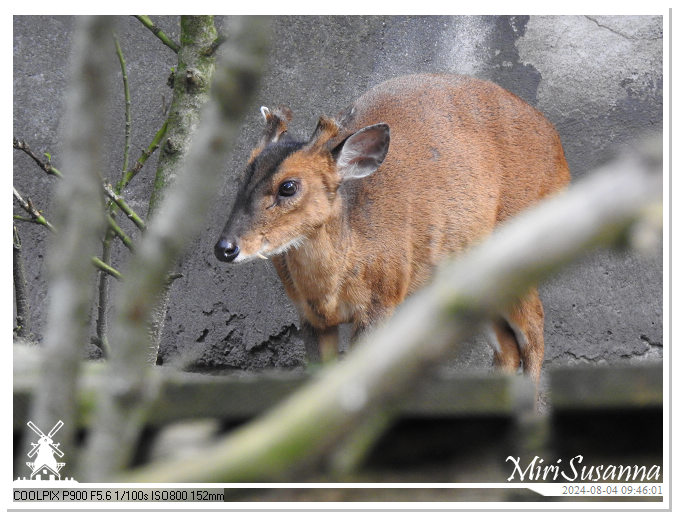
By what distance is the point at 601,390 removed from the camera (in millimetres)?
2338

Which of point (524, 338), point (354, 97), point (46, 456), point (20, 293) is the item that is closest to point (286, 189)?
point (354, 97)

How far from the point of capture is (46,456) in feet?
4.96

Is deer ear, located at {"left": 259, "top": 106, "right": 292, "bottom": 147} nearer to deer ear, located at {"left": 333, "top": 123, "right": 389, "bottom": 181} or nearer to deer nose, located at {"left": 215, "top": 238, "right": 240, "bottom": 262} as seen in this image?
deer ear, located at {"left": 333, "top": 123, "right": 389, "bottom": 181}

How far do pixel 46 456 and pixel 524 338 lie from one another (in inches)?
115

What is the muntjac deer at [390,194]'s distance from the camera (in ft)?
11.0

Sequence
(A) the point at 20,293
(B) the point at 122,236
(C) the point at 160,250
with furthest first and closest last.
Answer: (A) the point at 20,293 → (B) the point at 122,236 → (C) the point at 160,250

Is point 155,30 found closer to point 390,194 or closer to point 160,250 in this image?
point 390,194

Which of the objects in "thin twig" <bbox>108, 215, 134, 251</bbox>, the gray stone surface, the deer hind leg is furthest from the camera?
the deer hind leg

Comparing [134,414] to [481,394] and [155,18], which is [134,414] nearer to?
[481,394]

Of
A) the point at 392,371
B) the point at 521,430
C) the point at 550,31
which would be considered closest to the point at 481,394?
the point at 521,430

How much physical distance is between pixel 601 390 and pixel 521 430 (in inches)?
11.8

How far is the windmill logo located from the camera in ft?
3.66

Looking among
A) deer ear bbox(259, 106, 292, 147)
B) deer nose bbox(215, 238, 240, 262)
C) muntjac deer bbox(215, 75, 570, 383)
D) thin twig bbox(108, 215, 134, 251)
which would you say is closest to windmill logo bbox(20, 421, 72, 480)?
thin twig bbox(108, 215, 134, 251)

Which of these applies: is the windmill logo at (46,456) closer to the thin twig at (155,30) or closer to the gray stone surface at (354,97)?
the thin twig at (155,30)
